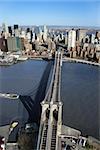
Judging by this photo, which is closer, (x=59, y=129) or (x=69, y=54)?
(x=59, y=129)

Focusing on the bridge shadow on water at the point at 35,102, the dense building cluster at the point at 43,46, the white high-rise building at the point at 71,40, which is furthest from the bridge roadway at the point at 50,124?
the white high-rise building at the point at 71,40

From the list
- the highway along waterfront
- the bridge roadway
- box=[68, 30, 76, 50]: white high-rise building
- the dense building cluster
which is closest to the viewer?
the bridge roadway

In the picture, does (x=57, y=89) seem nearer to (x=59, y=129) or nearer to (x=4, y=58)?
(x=59, y=129)

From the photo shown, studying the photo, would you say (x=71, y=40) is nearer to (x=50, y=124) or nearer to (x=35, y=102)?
(x=35, y=102)

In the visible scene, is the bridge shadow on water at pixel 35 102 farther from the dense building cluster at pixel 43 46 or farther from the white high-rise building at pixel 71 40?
the white high-rise building at pixel 71 40

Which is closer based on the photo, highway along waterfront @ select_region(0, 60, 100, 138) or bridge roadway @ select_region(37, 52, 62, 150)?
bridge roadway @ select_region(37, 52, 62, 150)

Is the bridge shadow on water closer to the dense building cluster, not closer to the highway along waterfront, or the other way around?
the highway along waterfront

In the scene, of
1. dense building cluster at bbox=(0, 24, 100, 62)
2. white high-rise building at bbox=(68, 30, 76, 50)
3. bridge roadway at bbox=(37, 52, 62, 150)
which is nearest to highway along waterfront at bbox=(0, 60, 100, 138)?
bridge roadway at bbox=(37, 52, 62, 150)

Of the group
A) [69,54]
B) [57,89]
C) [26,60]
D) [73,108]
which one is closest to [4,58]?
[26,60]
